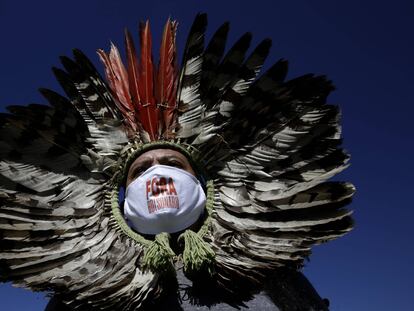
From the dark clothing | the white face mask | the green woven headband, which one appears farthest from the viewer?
the white face mask

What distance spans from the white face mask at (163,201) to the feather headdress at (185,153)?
4.1 inches

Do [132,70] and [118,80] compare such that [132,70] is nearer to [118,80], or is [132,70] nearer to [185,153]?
[118,80]

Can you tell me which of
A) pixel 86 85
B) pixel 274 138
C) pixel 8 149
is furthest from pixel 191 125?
pixel 8 149

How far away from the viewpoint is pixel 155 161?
3.23 meters

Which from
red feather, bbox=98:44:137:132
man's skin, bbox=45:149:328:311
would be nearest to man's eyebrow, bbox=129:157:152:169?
red feather, bbox=98:44:137:132

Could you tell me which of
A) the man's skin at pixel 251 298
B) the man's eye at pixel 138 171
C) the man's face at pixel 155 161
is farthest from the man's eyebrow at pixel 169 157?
the man's skin at pixel 251 298

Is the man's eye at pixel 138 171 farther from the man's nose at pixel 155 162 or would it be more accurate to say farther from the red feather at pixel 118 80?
the red feather at pixel 118 80

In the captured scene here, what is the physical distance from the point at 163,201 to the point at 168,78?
1.05m

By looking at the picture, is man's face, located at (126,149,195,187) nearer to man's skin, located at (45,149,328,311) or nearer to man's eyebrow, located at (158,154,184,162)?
man's eyebrow, located at (158,154,184,162)

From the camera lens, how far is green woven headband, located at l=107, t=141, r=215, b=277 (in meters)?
2.74

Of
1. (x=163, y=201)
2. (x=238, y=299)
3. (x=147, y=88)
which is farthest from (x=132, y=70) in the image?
(x=238, y=299)

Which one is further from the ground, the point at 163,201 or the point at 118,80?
the point at 118,80

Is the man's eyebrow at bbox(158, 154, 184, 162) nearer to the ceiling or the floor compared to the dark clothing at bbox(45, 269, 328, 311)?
nearer to the ceiling

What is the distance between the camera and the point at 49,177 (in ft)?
10.9
